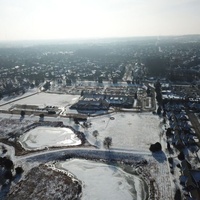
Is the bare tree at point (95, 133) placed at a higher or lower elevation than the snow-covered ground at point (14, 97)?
higher

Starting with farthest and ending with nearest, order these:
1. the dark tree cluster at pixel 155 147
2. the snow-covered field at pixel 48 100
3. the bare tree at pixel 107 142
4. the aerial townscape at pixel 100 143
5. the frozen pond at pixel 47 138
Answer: the snow-covered field at pixel 48 100, the frozen pond at pixel 47 138, the bare tree at pixel 107 142, the dark tree cluster at pixel 155 147, the aerial townscape at pixel 100 143

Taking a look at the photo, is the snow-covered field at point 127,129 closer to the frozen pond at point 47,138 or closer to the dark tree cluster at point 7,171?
the frozen pond at point 47,138

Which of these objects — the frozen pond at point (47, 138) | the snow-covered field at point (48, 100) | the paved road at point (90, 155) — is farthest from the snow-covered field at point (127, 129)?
the snow-covered field at point (48, 100)

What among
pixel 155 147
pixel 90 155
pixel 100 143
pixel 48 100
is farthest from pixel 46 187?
pixel 48 100

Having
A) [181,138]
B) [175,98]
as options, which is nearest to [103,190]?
[181,138]

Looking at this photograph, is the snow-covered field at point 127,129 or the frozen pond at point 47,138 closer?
the snow-covered field at point 127,129

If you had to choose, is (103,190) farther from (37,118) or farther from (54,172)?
(37,118)
